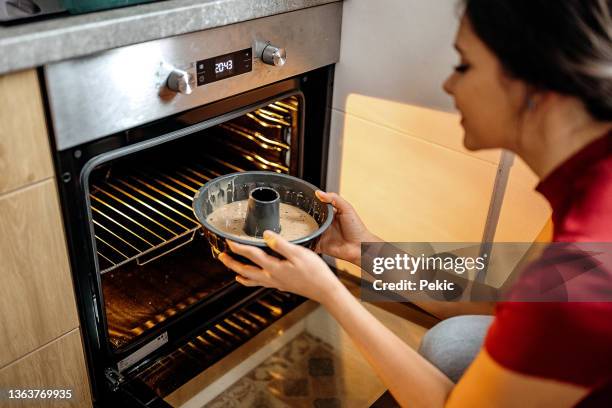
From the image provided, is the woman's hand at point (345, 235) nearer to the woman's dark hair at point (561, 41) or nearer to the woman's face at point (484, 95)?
the woman's face at point (484, 95)

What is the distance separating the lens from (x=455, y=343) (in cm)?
113

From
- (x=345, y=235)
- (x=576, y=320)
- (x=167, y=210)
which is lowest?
(x=167, y=210)

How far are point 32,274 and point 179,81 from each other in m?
0.42

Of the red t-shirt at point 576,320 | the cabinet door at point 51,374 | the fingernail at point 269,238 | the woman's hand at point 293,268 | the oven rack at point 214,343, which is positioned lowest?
the oven rack at point 214,343

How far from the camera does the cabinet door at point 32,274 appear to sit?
1.06 metres

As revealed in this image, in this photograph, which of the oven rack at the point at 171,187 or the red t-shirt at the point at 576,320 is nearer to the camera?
the red t-shirt at the point at 576,320

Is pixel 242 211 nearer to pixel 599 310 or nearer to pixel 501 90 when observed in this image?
pixel 501 90

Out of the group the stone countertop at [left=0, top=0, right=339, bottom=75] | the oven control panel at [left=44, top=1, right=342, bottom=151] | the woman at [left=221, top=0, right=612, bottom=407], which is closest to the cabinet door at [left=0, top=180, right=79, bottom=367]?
the oven control panel at [left=44, top=1, right=342, bottom=151]

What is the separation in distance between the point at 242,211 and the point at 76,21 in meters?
0.46

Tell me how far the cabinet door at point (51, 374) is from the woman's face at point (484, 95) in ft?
2.77

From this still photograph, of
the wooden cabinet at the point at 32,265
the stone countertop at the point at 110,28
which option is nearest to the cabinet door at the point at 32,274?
the wooden cabinet at the point at 32,265

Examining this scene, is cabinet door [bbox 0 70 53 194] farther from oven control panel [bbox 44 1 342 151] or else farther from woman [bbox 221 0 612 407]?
woman [bbox 221 0 612 407]

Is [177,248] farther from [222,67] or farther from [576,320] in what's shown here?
[576,320]

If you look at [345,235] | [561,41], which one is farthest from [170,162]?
[561,41]
